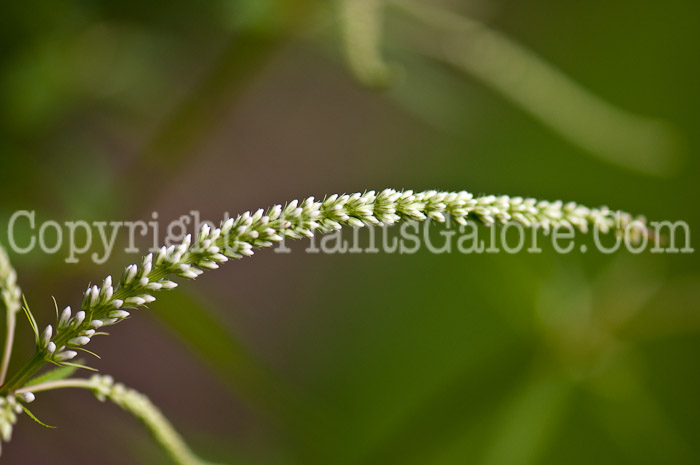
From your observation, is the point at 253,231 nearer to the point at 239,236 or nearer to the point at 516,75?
the point at 239,236

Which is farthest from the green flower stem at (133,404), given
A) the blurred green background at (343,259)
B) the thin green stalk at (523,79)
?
the thin green stalk at (523,79)

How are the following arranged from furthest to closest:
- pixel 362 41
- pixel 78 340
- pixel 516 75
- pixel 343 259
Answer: pixel 343 259 < pixel 516 75 < pixel 362 41 < pixel 78 340

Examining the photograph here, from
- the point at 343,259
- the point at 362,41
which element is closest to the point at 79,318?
the point at 362,41

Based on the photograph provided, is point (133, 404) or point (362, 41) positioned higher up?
point (362, 41)

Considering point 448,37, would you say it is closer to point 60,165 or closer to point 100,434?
point 60,165

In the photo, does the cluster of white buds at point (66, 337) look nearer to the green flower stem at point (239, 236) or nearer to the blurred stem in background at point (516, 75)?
the green flower stem at point (239, 236)

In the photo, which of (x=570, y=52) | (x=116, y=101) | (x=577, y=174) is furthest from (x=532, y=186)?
(x=116, y=101)

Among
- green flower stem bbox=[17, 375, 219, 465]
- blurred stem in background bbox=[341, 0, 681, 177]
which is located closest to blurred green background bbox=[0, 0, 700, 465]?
blurred stem in background bbox=[341, 0, 681, 177]
